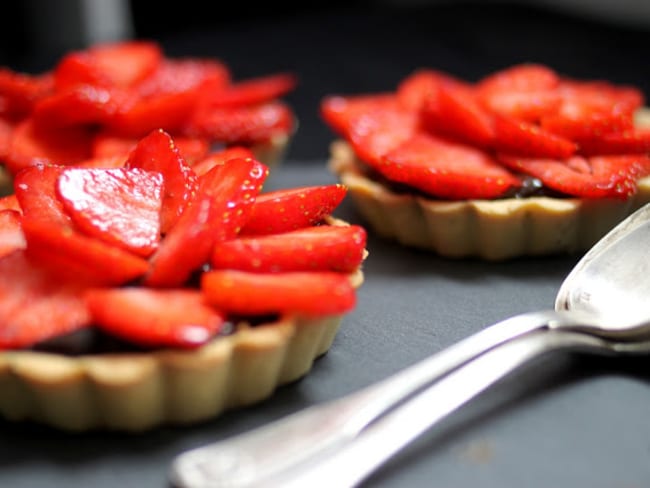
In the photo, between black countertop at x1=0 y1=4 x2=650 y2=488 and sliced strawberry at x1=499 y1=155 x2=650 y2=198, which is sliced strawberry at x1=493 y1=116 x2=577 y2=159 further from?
black countertop at x1=0 y1=4 x2=650 y2=488

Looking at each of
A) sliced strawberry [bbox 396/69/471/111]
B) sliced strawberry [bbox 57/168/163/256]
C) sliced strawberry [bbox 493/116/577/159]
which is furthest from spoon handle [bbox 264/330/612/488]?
sliced strawberry [bbox 396/69/471/111]

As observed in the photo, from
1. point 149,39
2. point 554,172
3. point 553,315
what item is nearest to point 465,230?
point 554,172

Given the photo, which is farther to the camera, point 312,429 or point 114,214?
point 114,214

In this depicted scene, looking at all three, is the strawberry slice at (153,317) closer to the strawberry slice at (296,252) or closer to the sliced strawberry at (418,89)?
the strawberry slice at (296,252)

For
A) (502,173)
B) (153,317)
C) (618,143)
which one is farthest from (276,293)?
(618,143)

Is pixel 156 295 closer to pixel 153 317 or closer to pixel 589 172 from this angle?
pixel 153 317

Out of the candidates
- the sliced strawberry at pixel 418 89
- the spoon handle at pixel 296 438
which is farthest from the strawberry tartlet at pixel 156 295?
the sliced strawberry at pixel 418 89

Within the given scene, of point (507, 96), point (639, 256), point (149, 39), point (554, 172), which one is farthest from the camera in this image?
point (149, 39)

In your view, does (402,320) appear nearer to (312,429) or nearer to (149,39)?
(312,429)
